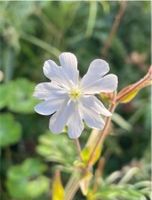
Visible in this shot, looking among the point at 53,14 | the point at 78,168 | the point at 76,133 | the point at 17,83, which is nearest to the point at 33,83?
the point at 17,83

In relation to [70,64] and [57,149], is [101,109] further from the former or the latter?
[57,149]

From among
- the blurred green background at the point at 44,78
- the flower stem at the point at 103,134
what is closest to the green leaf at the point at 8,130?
the blurred green background at the point at 44,78

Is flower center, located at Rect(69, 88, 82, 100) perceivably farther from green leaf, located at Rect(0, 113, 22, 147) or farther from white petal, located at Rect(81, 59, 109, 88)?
green leaf, located at Rect(0, 113, 22, 147)

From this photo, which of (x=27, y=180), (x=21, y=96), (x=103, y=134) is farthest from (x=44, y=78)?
(x=103, y=134)

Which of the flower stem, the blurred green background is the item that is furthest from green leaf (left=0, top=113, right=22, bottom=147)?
the flower stem

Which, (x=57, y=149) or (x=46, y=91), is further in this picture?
(x=57, y=149)

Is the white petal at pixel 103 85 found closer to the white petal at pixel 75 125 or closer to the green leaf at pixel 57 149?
the white petal at pixel 75 125

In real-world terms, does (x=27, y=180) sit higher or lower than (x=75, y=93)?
lower
